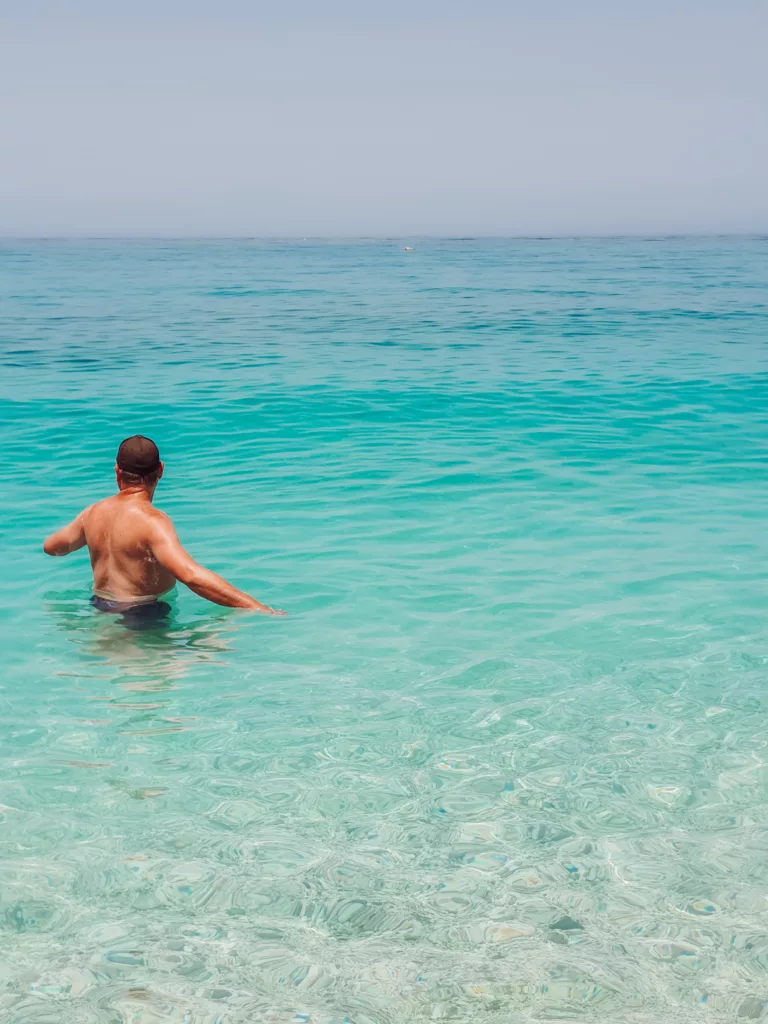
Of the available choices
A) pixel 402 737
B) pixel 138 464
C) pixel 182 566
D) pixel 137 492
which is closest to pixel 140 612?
pixel 182 566

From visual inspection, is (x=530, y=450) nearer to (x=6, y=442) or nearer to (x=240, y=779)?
(x=6, y=442)

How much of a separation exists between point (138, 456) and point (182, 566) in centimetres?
70

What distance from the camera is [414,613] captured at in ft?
23.4

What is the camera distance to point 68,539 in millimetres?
6328

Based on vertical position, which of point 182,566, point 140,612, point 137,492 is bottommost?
point 140,612

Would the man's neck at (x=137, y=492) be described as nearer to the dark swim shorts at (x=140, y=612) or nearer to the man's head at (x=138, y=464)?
the man's head at (x=138, y=464)

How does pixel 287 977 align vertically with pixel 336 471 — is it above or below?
below

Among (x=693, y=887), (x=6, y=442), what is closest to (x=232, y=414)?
(x=6, y=442)

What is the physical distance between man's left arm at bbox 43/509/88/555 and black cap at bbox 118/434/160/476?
1.78ft

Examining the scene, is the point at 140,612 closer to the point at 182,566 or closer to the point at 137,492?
the point at 182,566

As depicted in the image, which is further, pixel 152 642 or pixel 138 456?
pixel 152 642

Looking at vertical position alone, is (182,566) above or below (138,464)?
below

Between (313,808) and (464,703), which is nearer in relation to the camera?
(313,808)

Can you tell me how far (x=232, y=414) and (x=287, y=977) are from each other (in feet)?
38.1
